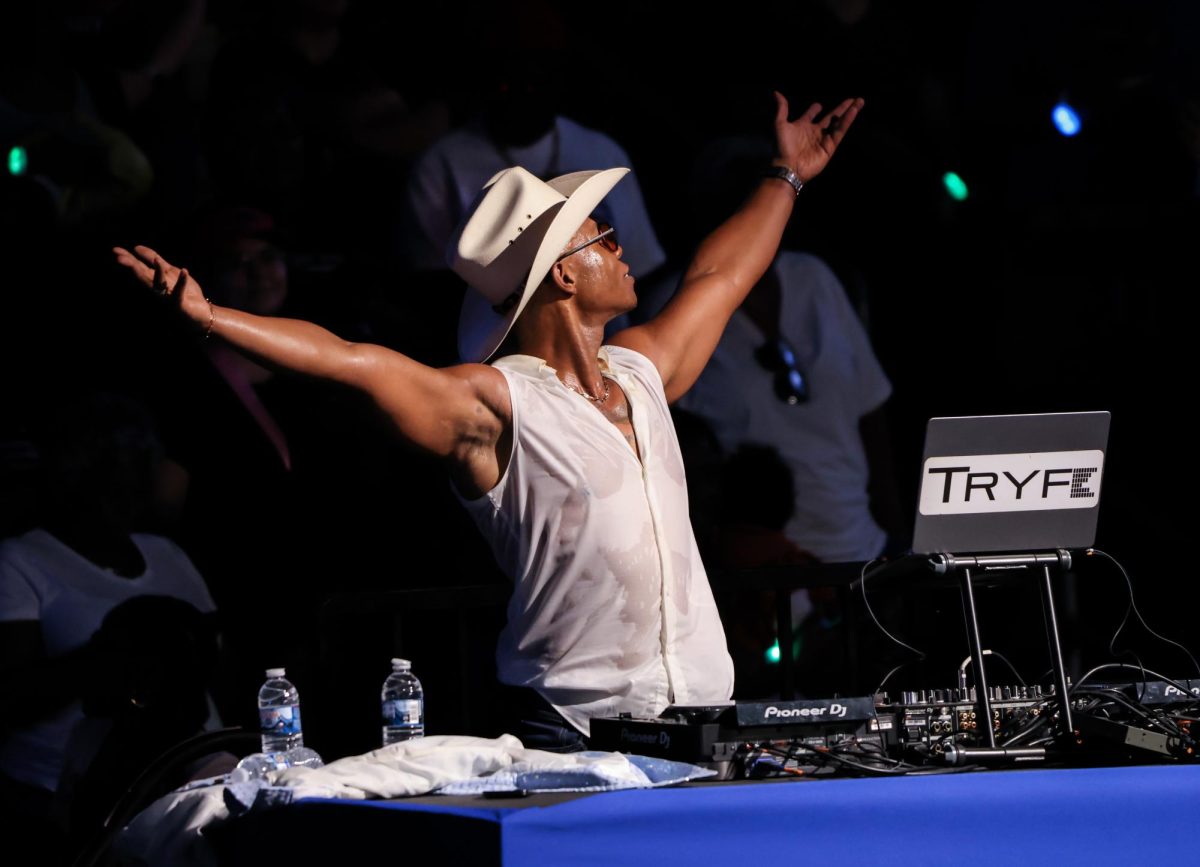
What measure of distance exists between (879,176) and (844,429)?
1.00 meters

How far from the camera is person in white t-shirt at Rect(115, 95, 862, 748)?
2711 millimetres

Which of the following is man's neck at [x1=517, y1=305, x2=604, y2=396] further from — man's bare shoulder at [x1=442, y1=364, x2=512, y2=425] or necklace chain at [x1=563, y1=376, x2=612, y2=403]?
man's bare shoulder at [x1=442, y1=364, x2=512, y2=425]

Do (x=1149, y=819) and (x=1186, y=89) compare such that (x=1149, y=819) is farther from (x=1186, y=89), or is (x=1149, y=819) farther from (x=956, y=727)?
(x=1186, y=89)

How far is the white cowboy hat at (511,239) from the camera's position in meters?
2.97

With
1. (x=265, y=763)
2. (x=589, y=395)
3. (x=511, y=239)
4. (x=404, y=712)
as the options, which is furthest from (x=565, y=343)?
(x=265, y=763)

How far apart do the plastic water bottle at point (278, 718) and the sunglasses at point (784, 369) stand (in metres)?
2.72

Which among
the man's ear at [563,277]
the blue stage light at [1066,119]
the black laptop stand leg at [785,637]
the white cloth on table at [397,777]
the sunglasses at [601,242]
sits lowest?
the white cloth on table at [397,777]

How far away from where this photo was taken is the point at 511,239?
2.97m

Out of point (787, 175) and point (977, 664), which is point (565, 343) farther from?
point (977, 664)

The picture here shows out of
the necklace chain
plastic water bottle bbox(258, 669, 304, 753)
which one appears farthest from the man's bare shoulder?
plastic water bottle bbox(258, 669, 304, 753)

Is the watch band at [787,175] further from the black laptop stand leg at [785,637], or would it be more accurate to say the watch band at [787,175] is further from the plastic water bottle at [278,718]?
the plastic water bottle at [278,718]

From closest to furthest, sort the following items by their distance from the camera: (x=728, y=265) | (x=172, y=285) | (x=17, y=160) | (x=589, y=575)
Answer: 1. (x=172, y=285)
2. (x=589, y=575)
3. (x=728, y=265)
4. (x=17, y=160)

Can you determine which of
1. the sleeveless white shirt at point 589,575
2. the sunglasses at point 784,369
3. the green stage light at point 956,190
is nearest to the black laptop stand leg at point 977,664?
the sleeveless white shirt at point 589,575

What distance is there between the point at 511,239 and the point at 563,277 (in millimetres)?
144
